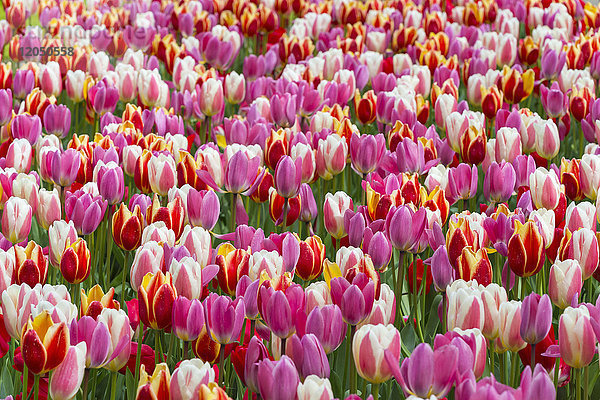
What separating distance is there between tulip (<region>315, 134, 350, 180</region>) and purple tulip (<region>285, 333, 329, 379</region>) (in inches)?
59.0

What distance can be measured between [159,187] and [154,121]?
A: 979 mm

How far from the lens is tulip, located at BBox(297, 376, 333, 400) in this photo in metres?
1.51

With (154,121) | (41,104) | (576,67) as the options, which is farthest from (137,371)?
(576,67)

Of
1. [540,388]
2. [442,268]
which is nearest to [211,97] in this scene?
[442,268]

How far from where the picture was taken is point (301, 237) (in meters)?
3.09

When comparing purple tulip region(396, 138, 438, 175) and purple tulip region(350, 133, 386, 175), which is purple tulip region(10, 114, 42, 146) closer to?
purple tulip region(350, 133, 386, 175)

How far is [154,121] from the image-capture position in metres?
3.83

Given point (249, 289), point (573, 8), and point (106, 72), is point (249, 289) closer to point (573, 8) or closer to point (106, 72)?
point (106, 72)

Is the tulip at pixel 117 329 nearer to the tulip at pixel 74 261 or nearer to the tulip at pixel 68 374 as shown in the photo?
the tulip at pixel 68 374

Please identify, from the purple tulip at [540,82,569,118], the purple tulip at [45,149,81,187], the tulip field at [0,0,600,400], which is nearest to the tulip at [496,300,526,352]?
the tulip field at [0,0,600,400]

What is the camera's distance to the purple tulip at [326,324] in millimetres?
1792

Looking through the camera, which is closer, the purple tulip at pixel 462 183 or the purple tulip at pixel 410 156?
the purple tulip at pixel 462 183

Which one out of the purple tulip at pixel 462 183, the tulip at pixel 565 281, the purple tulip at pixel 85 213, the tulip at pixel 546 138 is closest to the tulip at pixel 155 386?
the tulip at pixel 565 281

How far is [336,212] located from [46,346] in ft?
3.81
